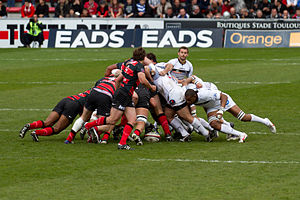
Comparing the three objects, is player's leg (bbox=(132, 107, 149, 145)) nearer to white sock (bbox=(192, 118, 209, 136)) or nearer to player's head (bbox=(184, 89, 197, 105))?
player's head (bbox=(184, 89, 197, 105))

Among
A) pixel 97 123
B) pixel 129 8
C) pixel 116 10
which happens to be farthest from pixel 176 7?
pixel 97 123

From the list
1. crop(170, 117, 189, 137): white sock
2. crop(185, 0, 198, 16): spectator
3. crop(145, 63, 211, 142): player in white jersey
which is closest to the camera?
crop(145, 63, 211, 142): player in white jersey

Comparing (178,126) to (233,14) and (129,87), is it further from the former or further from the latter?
(233,14)

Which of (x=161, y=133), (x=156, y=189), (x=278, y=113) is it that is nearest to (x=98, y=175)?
(x=156, y=189)

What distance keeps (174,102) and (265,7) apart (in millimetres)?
22098

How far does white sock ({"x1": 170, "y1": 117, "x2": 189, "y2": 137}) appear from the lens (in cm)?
1284

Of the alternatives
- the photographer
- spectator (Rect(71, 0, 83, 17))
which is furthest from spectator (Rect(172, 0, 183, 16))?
the photographer

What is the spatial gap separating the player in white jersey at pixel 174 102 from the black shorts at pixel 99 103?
1.00 m

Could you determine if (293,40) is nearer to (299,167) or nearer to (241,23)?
(241,23)

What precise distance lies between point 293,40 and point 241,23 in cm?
263

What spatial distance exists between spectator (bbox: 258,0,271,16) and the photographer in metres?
11.5

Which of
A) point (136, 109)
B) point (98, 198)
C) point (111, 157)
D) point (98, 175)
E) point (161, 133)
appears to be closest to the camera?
point (98, 198)

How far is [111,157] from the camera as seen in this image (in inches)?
436

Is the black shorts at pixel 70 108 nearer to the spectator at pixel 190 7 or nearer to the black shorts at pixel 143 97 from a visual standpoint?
the black shorts at pixel 143 97
